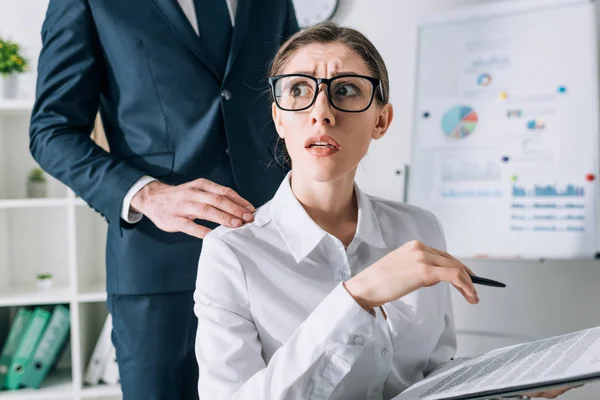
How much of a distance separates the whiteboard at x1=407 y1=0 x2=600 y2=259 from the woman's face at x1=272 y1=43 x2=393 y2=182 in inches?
47.4

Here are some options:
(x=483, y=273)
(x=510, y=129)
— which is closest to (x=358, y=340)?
(x=510, y=129)

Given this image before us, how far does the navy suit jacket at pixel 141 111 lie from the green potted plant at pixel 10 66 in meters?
1.49

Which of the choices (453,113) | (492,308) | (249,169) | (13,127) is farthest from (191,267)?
(13,127)

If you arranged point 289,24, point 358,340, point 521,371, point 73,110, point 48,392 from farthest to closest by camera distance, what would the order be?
point 48,392, point 289,24, point 73,110, point 358,340, point 521,371

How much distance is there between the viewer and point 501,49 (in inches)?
87.7

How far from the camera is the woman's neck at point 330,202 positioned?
110 cm

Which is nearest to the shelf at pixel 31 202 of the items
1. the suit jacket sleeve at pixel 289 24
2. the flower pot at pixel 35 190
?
the flower pot at pixel 35 190

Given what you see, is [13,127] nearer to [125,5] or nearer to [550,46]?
[125,5]

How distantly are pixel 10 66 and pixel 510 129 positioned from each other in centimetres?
198

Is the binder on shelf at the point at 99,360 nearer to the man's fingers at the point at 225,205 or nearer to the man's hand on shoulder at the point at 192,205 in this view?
the man's hand on shoulder at the point at 192,205

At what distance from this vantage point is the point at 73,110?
1.31 meters

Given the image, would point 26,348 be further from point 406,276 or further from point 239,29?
point 406,276

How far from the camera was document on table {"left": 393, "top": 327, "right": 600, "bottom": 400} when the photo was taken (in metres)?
0.64

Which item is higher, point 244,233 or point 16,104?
point 16,104
